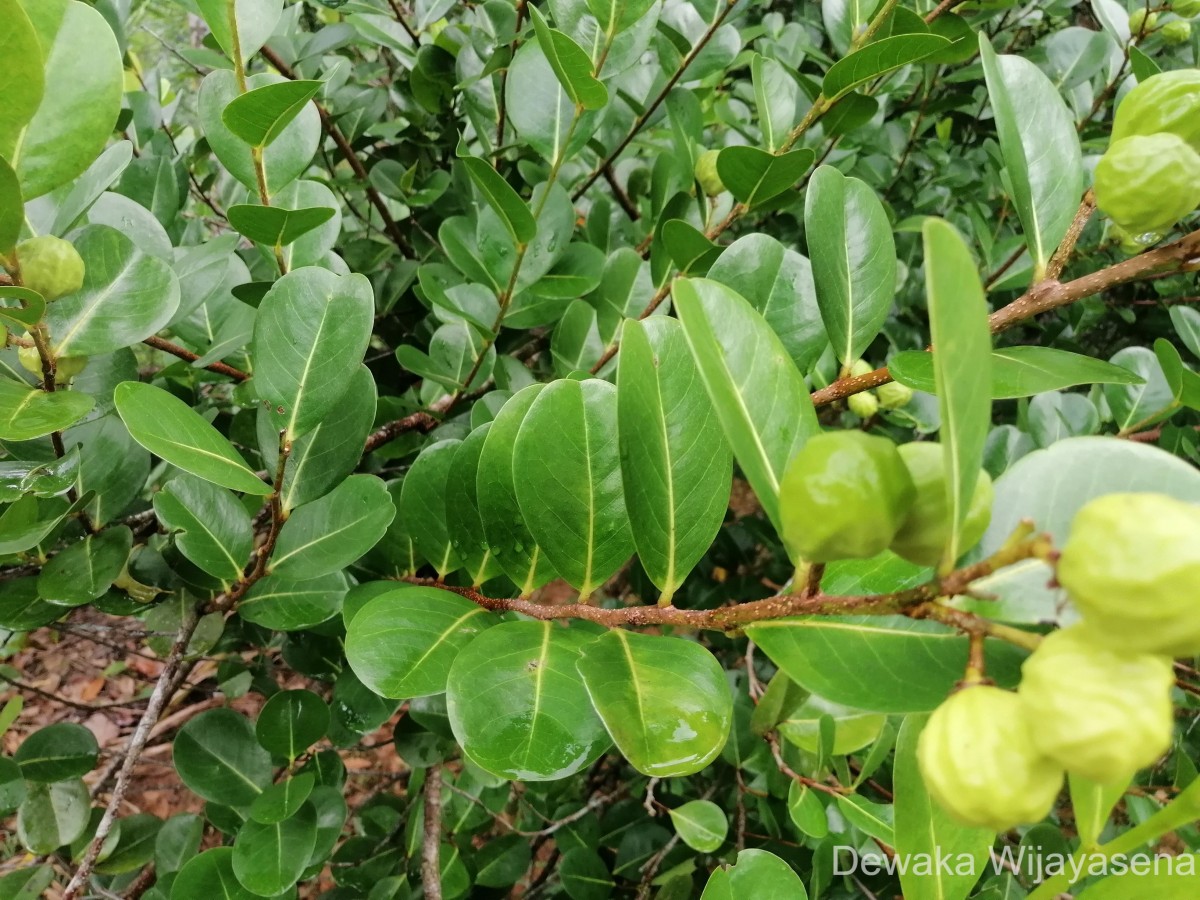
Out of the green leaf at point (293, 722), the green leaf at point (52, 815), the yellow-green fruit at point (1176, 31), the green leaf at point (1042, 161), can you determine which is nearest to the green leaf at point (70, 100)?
the green leaf at point (293, 722)

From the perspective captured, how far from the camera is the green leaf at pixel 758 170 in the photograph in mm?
1020

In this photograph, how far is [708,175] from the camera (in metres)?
1.40

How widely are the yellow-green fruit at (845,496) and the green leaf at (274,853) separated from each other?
39.3 inches

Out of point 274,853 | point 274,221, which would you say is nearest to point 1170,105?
point 274,221

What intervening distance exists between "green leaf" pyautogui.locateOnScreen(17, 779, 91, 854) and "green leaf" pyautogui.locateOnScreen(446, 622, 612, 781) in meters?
1.12

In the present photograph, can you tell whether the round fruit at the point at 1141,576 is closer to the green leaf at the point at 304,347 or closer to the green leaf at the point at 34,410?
the green leaf at the point at 304,347

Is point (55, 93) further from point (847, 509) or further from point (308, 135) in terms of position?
point (847, 509)

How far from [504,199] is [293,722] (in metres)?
0.88

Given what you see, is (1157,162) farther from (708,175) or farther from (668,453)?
(708,175)

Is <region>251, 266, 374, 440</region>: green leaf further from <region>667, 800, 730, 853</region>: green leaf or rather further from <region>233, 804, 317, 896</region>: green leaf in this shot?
<region>667, 800, 730, 853</region>: green leaf

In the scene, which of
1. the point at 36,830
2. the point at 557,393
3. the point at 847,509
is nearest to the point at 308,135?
the point at 557,393

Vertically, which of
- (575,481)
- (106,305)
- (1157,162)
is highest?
(1157,162)

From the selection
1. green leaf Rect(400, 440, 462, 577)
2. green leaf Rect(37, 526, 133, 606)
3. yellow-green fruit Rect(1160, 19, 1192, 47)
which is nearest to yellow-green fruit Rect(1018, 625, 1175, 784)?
green leaf Rect(400, 440, 462, 577)

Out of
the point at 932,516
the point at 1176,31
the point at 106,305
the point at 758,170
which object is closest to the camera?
the point at 932,516
